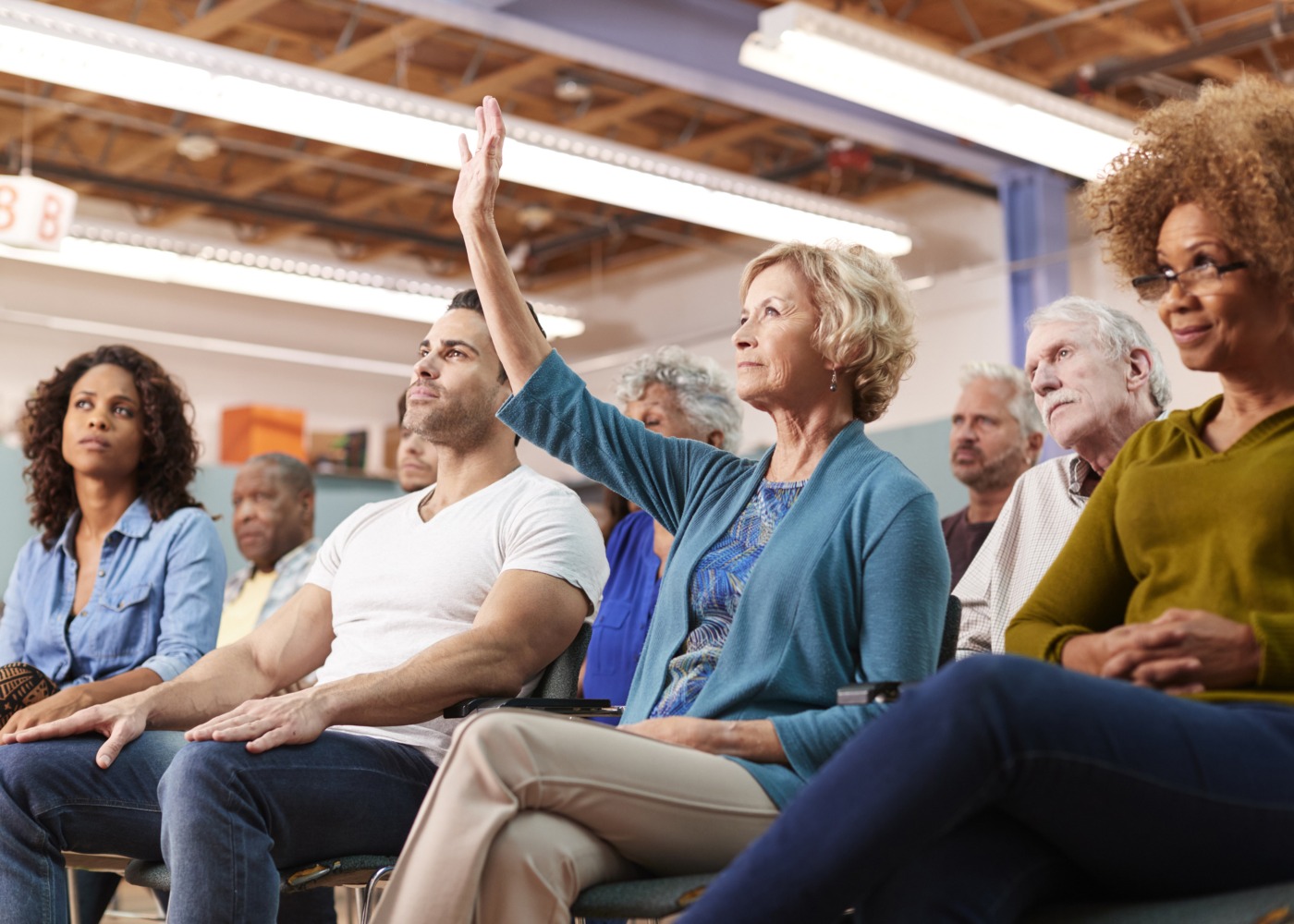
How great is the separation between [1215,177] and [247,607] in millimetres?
3443

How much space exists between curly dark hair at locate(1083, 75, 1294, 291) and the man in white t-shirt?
974 millimetres

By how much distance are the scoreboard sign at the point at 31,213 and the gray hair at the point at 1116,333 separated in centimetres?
471

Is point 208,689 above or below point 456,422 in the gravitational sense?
below

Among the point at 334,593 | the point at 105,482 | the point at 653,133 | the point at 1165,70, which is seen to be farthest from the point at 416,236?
the point at 334,593

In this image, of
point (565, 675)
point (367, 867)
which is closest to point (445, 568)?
point (565, 675)

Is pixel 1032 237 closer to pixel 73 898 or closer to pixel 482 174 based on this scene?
pixel 482 174

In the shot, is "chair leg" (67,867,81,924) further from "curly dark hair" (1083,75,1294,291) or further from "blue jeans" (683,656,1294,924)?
"curly dark hair" (1083,75,1294,291)

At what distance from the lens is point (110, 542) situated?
282 centimetres

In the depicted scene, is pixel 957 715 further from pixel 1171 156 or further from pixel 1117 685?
pixel 1171 156

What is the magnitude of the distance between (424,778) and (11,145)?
718cm

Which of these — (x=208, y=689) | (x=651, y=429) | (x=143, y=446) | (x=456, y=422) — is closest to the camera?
(x=208, y=689)

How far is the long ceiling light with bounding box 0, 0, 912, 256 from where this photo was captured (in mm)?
4570

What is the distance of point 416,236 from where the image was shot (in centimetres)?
943

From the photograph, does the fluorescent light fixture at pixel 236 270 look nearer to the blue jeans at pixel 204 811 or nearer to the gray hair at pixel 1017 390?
the gray hair at pixel 1017 390
